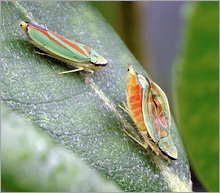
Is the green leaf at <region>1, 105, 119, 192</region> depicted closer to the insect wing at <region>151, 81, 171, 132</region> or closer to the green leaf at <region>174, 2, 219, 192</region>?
the insect wing at <region>151, 81, 171, 132</region>

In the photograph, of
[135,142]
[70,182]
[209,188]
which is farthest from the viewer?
[209,188]

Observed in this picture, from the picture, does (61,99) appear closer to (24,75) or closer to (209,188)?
(24,75)

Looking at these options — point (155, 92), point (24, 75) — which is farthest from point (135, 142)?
point (24, 75)

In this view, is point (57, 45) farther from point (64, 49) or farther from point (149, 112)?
point (149, 112)

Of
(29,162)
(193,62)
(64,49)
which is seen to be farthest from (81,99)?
(193,62)

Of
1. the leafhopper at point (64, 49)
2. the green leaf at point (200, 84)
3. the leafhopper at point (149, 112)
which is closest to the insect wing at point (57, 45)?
the leafhopper at point (64, 49)

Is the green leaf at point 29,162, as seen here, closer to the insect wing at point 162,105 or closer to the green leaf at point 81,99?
the green leaf at point 81,99
